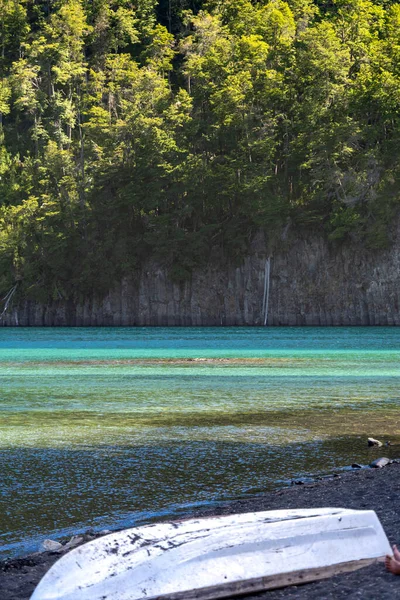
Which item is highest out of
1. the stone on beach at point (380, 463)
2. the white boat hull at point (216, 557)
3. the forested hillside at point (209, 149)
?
the forested hillside at point (209, 149)

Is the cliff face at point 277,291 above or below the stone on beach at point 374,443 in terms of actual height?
above

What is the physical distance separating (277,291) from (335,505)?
54.7 metres

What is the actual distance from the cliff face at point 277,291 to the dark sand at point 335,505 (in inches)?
2026

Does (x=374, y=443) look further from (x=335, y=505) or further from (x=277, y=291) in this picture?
(x=277, y=291)

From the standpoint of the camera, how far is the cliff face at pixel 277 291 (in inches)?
2371

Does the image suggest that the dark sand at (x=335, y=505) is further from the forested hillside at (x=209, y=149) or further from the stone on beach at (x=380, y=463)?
the forested hillside at (x=209, y=149)

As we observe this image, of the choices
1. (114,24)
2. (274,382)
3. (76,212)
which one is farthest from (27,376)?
(114,24)

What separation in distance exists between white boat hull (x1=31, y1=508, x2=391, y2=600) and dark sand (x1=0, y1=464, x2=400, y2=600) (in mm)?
125

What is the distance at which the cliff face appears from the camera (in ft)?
198

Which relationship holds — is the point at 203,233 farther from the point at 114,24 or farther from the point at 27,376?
the point at 27,376

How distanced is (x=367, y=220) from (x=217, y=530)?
56512 mm

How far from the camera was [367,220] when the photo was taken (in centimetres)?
6012

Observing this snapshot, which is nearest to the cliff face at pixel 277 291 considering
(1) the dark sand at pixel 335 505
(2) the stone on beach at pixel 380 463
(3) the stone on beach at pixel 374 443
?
(3) the stone on beach at pixel 374 443

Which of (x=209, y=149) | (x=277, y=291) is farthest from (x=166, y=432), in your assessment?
(x=209, y=149)
